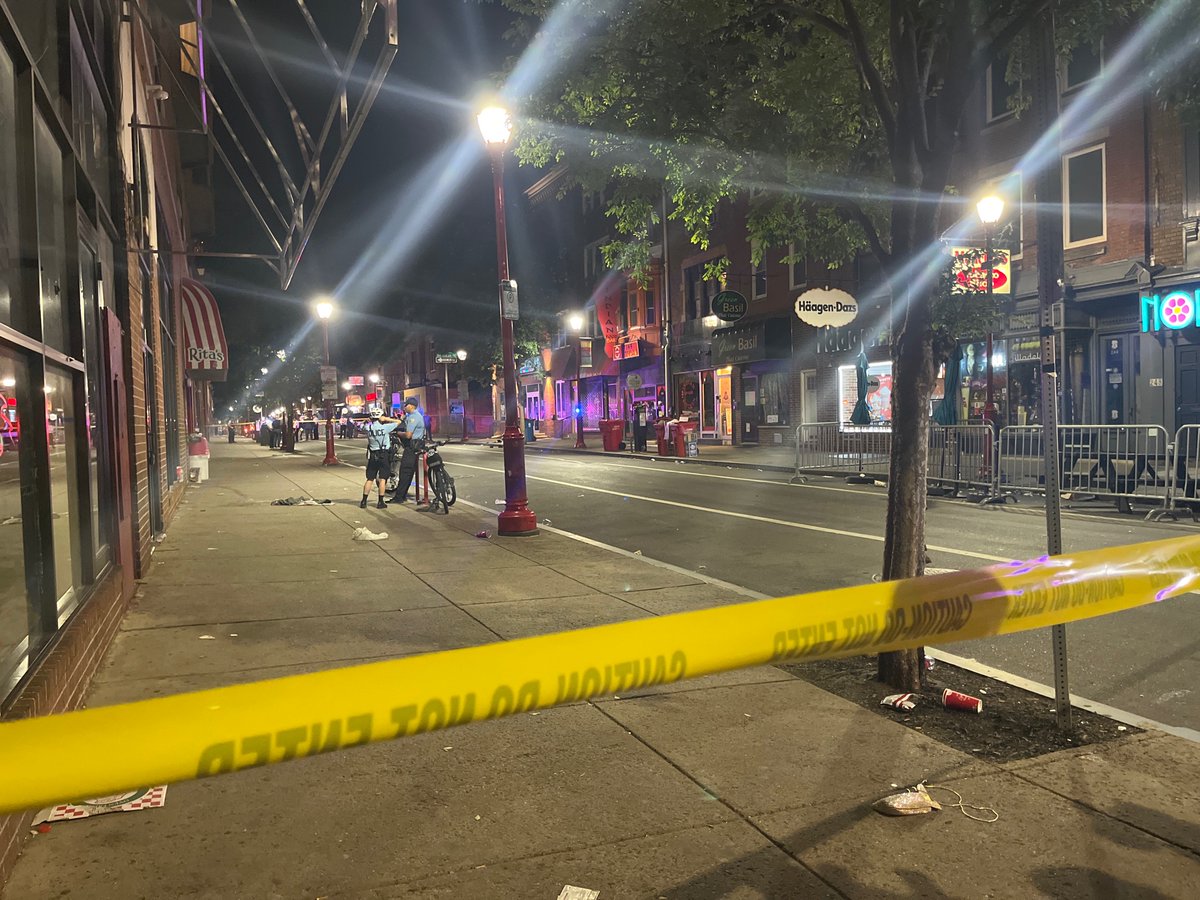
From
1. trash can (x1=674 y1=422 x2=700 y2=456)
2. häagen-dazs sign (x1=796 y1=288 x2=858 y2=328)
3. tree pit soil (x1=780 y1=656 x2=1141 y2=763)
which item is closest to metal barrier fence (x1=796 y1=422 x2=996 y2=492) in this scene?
häagen-dazs sign (x1=796 y1=288 x2=858 y2=328)

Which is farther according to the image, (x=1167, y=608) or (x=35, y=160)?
(x=1167, y=608)

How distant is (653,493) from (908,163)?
11.3m

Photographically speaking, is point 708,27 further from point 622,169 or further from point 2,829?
point 2,829

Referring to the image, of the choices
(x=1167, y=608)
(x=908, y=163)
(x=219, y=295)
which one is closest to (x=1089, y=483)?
(x=1167, y=608)

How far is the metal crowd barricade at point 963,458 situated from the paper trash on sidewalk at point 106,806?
12676 millimetres

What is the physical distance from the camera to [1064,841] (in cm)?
314

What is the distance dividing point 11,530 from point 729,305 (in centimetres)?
2583

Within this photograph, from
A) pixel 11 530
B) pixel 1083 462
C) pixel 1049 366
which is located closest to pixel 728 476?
pixel 1083 462

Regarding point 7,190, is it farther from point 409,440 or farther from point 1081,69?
point 1081,69

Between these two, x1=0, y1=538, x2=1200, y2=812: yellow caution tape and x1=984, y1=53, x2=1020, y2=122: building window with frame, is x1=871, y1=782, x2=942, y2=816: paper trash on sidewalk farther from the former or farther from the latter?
x1=984, y1=53, x2=1020, y2=122: building window with frame

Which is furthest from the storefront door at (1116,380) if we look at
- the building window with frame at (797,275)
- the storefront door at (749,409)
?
the storefront door at (749,409)

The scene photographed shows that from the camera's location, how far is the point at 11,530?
386 centimetres

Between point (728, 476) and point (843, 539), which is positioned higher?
point (728, 476)

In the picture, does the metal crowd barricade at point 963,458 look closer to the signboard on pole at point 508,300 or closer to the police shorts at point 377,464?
the signboard on pole at point 508,300
